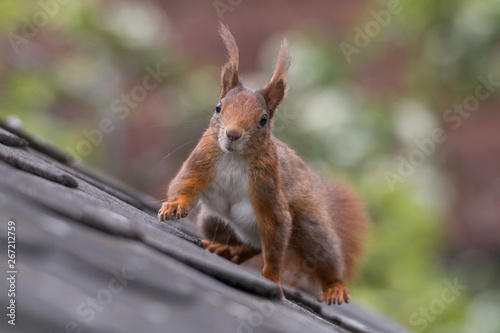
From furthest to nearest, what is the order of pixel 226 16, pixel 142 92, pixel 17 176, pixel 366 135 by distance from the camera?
pixel 226 16
pixel 142 92
pixel 366 135
pixel 17 176

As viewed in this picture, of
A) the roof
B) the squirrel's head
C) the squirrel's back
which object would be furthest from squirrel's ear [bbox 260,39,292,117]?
the roof

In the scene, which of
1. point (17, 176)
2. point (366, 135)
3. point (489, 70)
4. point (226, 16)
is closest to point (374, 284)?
point (366, 135)

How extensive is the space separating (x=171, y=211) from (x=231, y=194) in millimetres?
228

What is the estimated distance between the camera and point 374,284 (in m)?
5.26

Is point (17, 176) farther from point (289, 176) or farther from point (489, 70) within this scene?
point (489, 70)

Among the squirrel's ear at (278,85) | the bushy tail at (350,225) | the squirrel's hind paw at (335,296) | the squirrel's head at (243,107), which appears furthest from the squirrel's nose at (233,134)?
the bushy tail at (350,225)

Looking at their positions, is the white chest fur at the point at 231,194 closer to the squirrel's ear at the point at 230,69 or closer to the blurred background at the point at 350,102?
the squirrel's ear at the point at 230,69

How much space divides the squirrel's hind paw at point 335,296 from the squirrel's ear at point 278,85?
0.58 metres

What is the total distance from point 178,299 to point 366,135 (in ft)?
15.9

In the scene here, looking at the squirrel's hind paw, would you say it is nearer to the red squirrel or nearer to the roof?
the red squirrel

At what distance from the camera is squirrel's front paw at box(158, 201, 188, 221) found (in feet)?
6.27

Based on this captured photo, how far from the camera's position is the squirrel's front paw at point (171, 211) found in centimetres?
Result: 191

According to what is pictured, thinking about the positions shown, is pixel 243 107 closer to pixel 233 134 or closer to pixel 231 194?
pixel 233 134

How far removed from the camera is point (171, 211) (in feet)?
6.33
